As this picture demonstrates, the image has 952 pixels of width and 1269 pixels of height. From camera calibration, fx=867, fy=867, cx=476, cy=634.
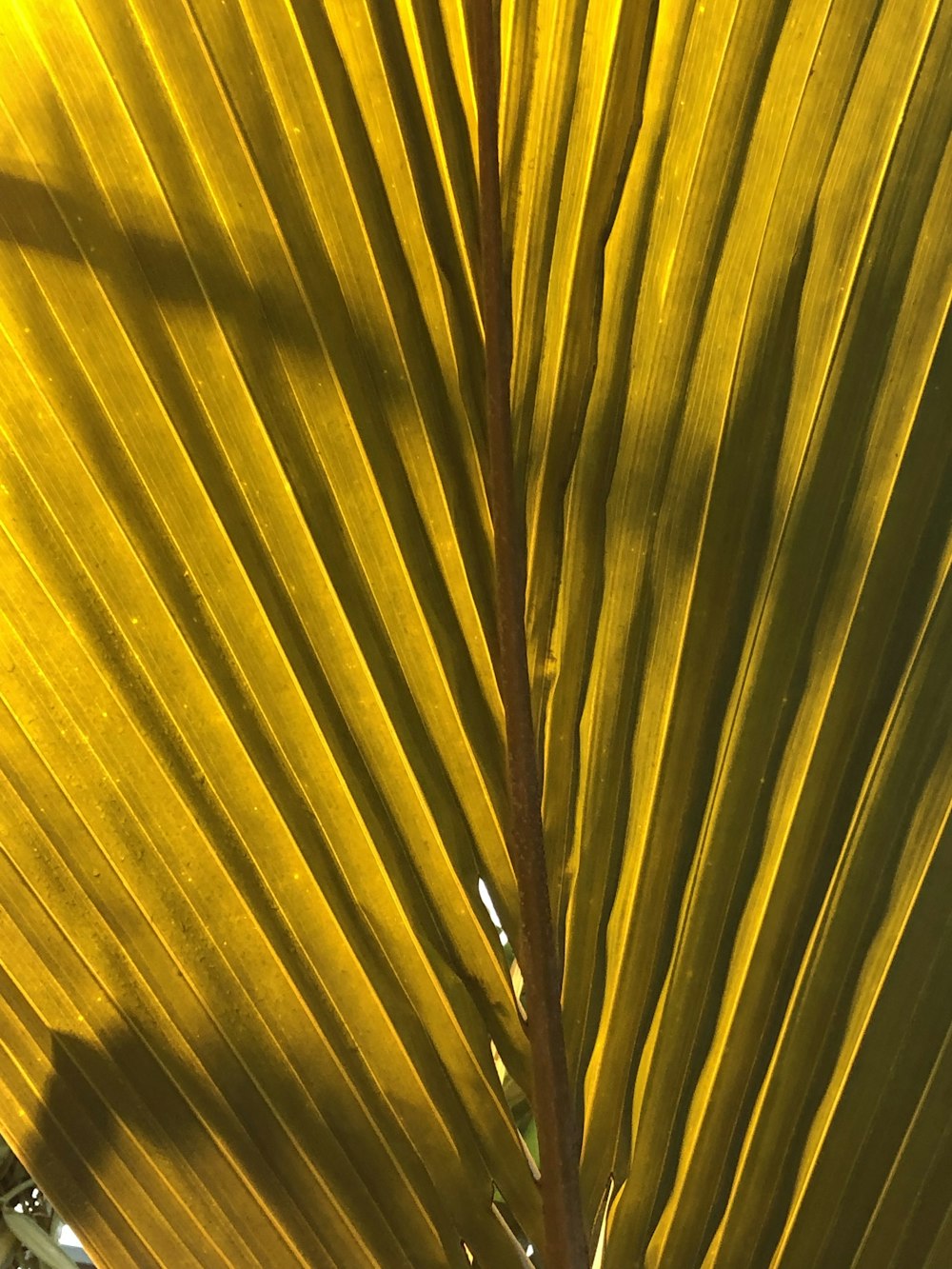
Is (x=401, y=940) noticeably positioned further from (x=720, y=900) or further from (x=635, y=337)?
(x=635, y=337)

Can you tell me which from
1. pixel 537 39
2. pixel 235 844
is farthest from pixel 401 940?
pixel 537 39

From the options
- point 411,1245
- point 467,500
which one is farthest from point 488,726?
point 411,1245

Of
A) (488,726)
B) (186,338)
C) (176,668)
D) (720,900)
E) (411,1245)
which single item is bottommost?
(411,1245)

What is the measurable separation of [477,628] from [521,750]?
0.07 meters

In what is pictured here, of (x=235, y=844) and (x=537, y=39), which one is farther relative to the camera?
(x=235, y=844)

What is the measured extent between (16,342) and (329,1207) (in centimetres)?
53

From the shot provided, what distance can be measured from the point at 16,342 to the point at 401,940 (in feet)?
1.20

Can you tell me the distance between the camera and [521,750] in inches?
17.9

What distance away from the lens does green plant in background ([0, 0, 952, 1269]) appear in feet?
1.23

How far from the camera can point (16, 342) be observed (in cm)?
40

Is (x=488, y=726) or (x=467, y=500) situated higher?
(x=467, y=500)

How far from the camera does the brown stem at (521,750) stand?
0.38 m

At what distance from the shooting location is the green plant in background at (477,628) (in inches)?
14.7

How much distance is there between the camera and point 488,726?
18.4 inches
